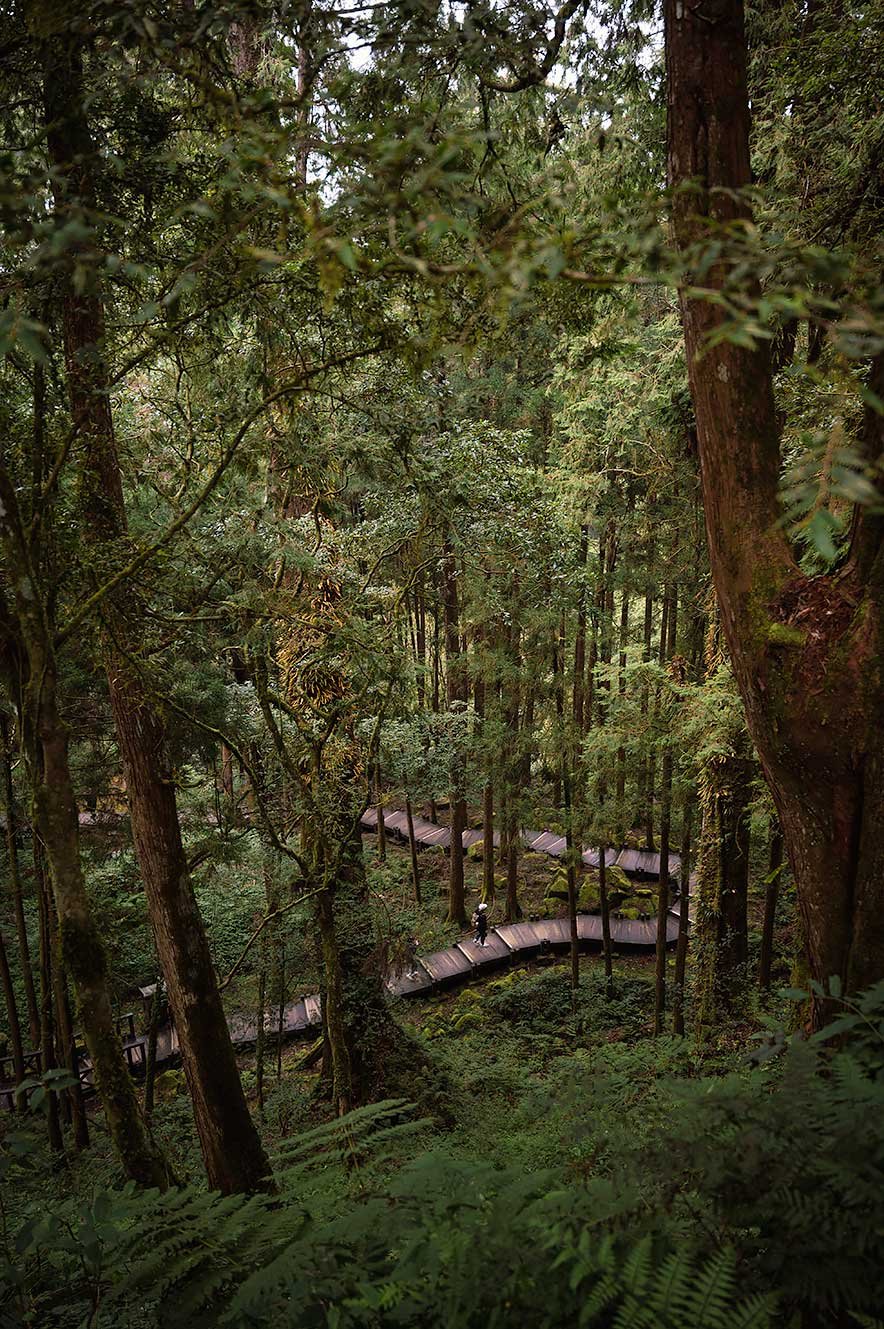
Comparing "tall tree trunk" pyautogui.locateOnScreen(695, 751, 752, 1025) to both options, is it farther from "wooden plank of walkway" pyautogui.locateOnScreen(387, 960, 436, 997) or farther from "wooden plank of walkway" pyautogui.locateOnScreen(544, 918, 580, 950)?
"wooden plank of walkway" pyautogui.locateOnScreen(544, 918, 580, 950)

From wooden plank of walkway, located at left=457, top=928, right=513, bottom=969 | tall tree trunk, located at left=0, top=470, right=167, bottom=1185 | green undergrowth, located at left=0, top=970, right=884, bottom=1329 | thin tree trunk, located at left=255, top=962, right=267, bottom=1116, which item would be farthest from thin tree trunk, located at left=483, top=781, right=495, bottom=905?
green undergrowth, located at left=0, top=970, right=884, bottom=1329

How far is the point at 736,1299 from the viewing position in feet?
6.02

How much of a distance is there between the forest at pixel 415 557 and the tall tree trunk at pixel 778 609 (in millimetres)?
16

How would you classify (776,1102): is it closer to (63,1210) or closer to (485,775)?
(63,1210)

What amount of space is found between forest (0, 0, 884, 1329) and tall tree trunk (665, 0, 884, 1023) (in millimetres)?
16

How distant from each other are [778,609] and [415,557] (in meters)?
4.68

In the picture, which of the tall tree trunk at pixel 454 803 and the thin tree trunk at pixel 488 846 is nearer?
the tall tree trunk at pixel 454 803

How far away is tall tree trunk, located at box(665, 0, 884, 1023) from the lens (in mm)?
2535

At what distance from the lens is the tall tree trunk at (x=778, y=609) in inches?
99.8

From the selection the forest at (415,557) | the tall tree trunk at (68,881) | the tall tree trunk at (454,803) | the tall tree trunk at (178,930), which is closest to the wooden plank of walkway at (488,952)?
the tall tree trunk at (454,803)

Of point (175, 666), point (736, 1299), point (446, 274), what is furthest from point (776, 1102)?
point (175, 666)

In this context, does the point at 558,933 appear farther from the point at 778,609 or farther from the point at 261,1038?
the point at 778,609

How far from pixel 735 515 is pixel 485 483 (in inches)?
196

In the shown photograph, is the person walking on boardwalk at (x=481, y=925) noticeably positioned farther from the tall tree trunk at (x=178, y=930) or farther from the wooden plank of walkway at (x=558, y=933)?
the tall tree trunk at (x=178, y=930)
